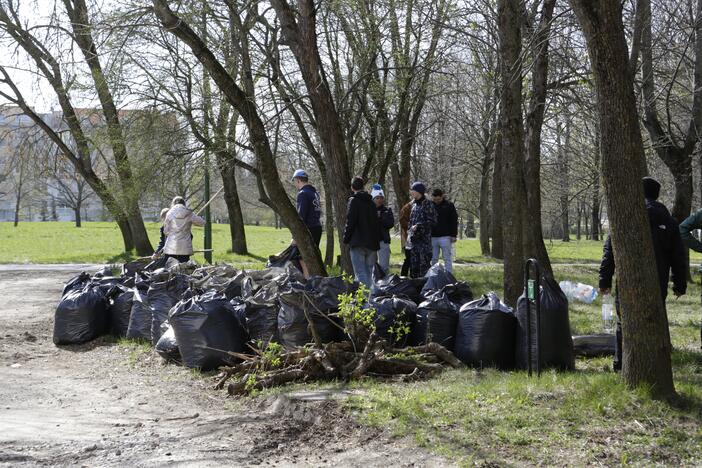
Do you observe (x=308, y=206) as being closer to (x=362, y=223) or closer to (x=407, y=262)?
(x=362, y=223)

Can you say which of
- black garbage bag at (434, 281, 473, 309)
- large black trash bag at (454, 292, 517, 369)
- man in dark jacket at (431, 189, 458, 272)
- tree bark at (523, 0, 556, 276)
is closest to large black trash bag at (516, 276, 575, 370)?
large black trash bag at (454, 292, 517, 369)

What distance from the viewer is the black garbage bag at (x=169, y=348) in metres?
7.84

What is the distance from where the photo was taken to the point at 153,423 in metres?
5.66

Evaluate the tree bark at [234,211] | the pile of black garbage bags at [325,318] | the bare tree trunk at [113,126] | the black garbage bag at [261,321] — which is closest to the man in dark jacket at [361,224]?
the pile of black garbage bags at [325,318]

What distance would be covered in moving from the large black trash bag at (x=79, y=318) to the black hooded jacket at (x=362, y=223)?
10.8 feet

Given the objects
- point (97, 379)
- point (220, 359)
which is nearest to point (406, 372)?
point (220, 359)

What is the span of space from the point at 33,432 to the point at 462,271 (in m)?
12.5

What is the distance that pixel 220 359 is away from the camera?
728 cm

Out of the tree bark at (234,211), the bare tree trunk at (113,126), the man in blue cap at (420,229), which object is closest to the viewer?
the man in blue cap at (420,229)

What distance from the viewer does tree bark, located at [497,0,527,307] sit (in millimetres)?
8398

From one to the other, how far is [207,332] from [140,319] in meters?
2.09

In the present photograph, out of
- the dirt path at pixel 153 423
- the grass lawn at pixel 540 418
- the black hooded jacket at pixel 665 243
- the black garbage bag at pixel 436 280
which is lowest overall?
the dirt path at pixel 153 423

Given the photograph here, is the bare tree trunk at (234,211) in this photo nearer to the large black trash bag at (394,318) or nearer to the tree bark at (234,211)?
the tree bark at (234,211)

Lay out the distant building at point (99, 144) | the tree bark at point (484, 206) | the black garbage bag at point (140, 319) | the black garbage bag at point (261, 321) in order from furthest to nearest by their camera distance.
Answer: the tree bark at point (484, 206) → the distant building at point (99, 144) → the black garbage bag at point (140, 319) → the black garbage bag at point (261, 321)
